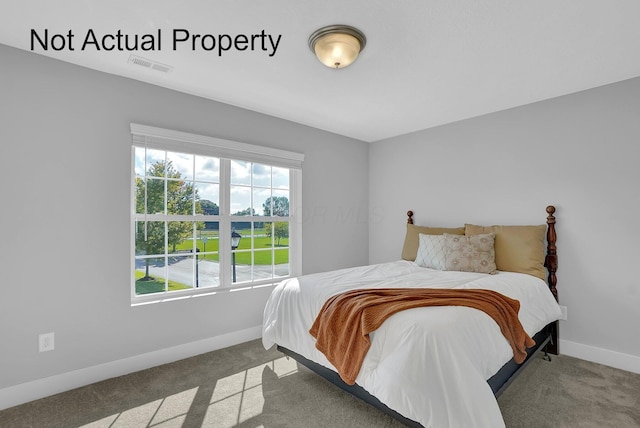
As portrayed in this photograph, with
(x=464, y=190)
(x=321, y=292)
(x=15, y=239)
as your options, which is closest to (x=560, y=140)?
(x=464, y=190)

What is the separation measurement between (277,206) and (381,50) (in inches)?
82.2

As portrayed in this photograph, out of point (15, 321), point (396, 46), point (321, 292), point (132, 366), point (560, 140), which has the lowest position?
point (132, 366)

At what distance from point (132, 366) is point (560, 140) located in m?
4.35

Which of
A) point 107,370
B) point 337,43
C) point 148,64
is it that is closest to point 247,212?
point 148,64

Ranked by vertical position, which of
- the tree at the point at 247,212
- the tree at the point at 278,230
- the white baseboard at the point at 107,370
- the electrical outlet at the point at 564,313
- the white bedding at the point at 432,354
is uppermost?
the tree at the point at 247,212

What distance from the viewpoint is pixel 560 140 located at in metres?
3.05

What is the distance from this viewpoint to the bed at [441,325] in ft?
4.89

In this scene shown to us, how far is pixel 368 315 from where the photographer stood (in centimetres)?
184

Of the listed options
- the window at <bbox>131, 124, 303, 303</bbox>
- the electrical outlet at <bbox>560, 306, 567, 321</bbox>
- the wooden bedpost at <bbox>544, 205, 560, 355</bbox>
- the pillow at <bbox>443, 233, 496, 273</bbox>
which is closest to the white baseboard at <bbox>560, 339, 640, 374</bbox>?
the wooden bedpost at <bbox>544, 205, 560, 355</bbox>

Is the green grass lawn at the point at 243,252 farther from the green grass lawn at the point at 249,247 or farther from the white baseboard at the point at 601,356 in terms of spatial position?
the white baseboard at the point at 601,356

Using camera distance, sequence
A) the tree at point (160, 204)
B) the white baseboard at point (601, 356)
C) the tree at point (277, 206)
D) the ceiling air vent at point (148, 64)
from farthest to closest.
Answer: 1. the tree at point (277, 206)
2. the tree at point (160, 204)
3. the white baseboard at point (601, 356)
4. the ceiling air vent at point (148, 64)

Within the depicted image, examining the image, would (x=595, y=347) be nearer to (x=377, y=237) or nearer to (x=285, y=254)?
(x=377, y=237)

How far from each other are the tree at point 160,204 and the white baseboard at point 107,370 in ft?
2.29

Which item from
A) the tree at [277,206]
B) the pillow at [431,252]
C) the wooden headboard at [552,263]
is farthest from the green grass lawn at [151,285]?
the wooden headboard at [552,263]
